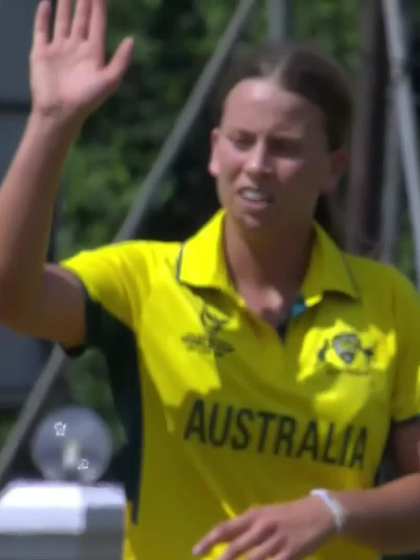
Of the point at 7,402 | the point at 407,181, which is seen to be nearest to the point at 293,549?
the point at 7,402

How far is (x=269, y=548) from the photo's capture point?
2.65 meters

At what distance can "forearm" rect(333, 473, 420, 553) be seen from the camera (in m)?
2.78

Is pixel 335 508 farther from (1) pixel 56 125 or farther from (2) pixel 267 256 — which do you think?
(1) pixel 56 125

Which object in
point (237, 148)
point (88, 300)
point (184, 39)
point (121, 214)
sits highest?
point (237, 148)

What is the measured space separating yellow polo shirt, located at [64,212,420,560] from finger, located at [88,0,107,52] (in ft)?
1.03

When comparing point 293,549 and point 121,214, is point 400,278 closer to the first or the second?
point 293,549

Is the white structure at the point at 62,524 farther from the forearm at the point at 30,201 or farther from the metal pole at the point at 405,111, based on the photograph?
the metal pole at the point at 405,111

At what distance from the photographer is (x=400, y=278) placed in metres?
3.03

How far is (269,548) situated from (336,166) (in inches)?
26.2

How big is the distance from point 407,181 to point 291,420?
133 inches

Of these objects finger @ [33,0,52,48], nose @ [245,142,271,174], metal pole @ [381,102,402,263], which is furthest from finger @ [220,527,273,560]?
metal pole @ [381,102,402,263]

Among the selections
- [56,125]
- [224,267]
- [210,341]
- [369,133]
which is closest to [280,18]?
[369,133]

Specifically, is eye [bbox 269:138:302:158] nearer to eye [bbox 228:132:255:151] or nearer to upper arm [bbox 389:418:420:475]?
eye [bbox 228:132:255:151]

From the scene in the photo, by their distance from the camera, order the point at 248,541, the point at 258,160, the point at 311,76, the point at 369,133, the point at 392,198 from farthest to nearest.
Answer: the point at 369,133
the point at 392,198
the point at 311,76
the point at 258,160
the point at 248,541
